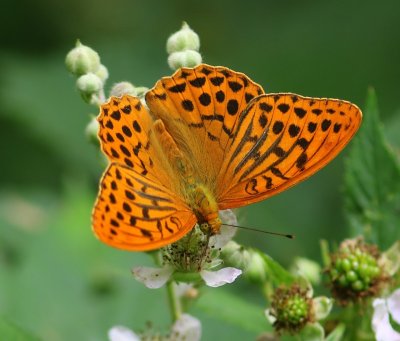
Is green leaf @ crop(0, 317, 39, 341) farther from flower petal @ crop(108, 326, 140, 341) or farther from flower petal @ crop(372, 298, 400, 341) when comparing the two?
flower petal @ crop(372, 298, 400, 341)

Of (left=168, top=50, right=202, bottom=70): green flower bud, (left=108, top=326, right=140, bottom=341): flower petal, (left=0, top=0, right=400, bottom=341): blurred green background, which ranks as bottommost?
(left=108, top=326, right=140, bottom=341): flower petal

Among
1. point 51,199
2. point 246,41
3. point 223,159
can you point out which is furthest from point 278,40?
point 223,159

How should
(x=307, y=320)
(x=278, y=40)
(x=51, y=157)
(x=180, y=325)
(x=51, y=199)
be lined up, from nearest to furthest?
(x=307, y=320) < (x=180, y=325) < (x=51, y=199) < (x=51, y=157) < (x=278, y=40)

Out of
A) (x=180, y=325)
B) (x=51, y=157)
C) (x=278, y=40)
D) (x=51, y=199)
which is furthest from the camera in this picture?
(x=278, y=40)

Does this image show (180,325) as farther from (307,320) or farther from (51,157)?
(51,157)

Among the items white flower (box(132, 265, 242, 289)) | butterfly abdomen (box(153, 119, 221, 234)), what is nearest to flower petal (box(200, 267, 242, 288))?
white flower (box(132, 265, 242, 289))

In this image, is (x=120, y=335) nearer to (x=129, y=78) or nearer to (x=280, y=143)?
(x=280, y=143)

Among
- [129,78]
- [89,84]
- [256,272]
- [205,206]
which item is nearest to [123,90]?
[89,84]
